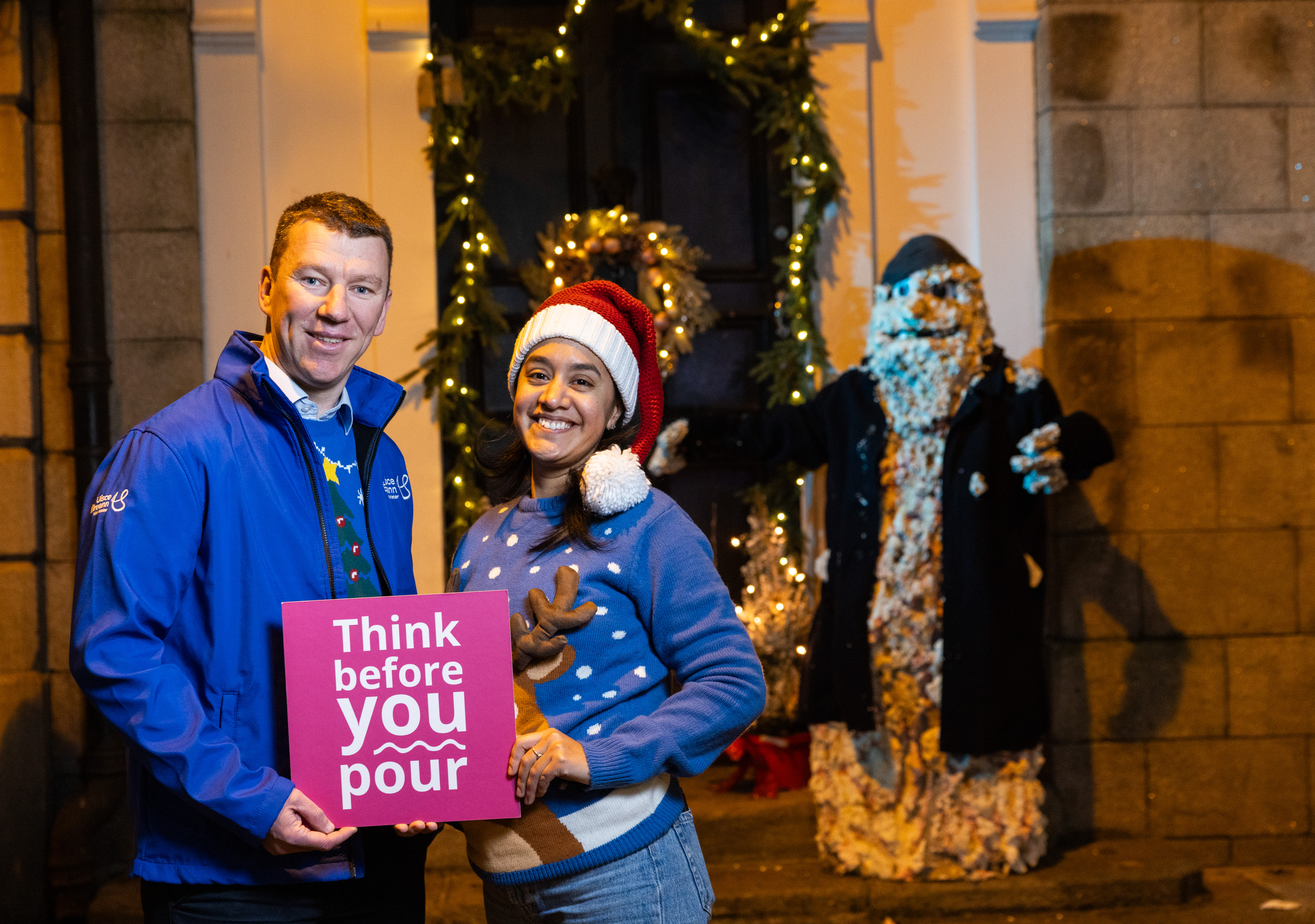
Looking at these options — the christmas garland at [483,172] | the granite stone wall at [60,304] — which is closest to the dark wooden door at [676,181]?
the christmas garland at [483,172]

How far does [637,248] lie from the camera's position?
445 centimetres

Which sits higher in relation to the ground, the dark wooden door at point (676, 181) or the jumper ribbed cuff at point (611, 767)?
the dark wooden door at point (676, 181)

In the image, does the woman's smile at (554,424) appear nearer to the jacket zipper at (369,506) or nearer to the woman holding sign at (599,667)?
the woman holding sign at (599,667)

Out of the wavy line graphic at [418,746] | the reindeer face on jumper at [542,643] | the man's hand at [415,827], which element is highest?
the reindeer face on jumper at [542,643]

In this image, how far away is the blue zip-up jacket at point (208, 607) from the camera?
1616 millimetres

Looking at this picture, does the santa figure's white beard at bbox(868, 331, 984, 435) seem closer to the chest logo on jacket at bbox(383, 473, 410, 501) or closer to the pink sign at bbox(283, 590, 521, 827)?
the chest logo on jacket at bbox(383, 473, 410, 501)

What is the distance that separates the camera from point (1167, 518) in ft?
15.1

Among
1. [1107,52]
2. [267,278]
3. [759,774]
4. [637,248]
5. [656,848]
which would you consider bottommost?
[759,774]

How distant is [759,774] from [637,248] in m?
2.31

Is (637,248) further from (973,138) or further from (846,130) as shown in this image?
(973,138)

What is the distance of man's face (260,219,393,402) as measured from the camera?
1819 millimetres

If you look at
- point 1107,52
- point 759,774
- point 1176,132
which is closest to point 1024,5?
point 1107,52

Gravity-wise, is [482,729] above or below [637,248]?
below

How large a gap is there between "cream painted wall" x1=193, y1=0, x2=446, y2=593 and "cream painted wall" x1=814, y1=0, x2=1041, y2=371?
6.10 feet
